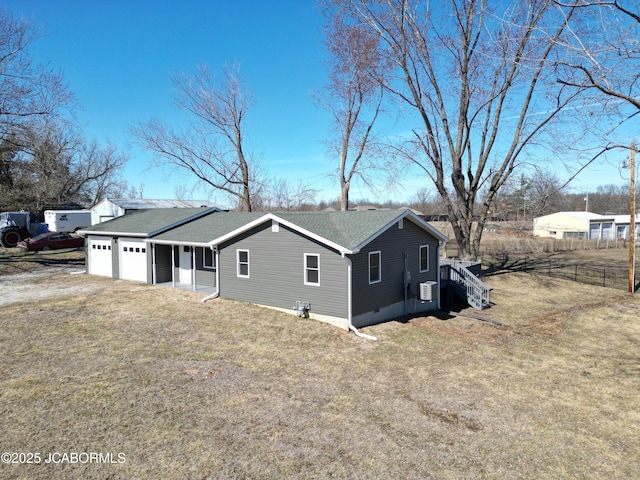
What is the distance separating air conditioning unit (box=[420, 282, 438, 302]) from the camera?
51.4 ft

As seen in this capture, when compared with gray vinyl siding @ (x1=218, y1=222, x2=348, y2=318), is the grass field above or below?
below

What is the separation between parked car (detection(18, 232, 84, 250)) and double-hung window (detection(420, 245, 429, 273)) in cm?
2837

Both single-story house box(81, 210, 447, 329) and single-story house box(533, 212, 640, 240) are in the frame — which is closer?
single-story house box(81, 210, 447, 329)

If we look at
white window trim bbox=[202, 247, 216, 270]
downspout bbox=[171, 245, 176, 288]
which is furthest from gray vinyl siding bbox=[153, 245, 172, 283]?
white window trim bbox=[202, 247, 216, 270]

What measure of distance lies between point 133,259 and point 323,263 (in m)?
12.2

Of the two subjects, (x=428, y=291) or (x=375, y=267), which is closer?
(x=375, y=267)

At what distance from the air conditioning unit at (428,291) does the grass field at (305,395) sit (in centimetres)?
104

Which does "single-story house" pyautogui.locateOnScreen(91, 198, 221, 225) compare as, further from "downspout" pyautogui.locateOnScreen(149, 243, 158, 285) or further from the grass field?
the grass field

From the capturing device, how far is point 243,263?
627 inches

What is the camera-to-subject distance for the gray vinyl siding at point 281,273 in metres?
13.5

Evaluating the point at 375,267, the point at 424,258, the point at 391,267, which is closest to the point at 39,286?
the point at 375,267

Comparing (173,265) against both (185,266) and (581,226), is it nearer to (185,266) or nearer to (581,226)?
(185,266)

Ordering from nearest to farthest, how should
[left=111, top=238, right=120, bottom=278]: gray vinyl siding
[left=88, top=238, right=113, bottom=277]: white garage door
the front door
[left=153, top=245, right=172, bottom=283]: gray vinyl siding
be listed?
the front door < [left=153, top=245, right=172, bottom=283]: gray vinyl siding < [left=111, top=238, right=120, bottom=278]: gray vinyl siding < [left=88, top=238, right=113, bottom=277]: white garage door

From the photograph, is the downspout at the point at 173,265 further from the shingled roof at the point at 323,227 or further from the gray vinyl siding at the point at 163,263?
the shingled roof at the point at 323,227
